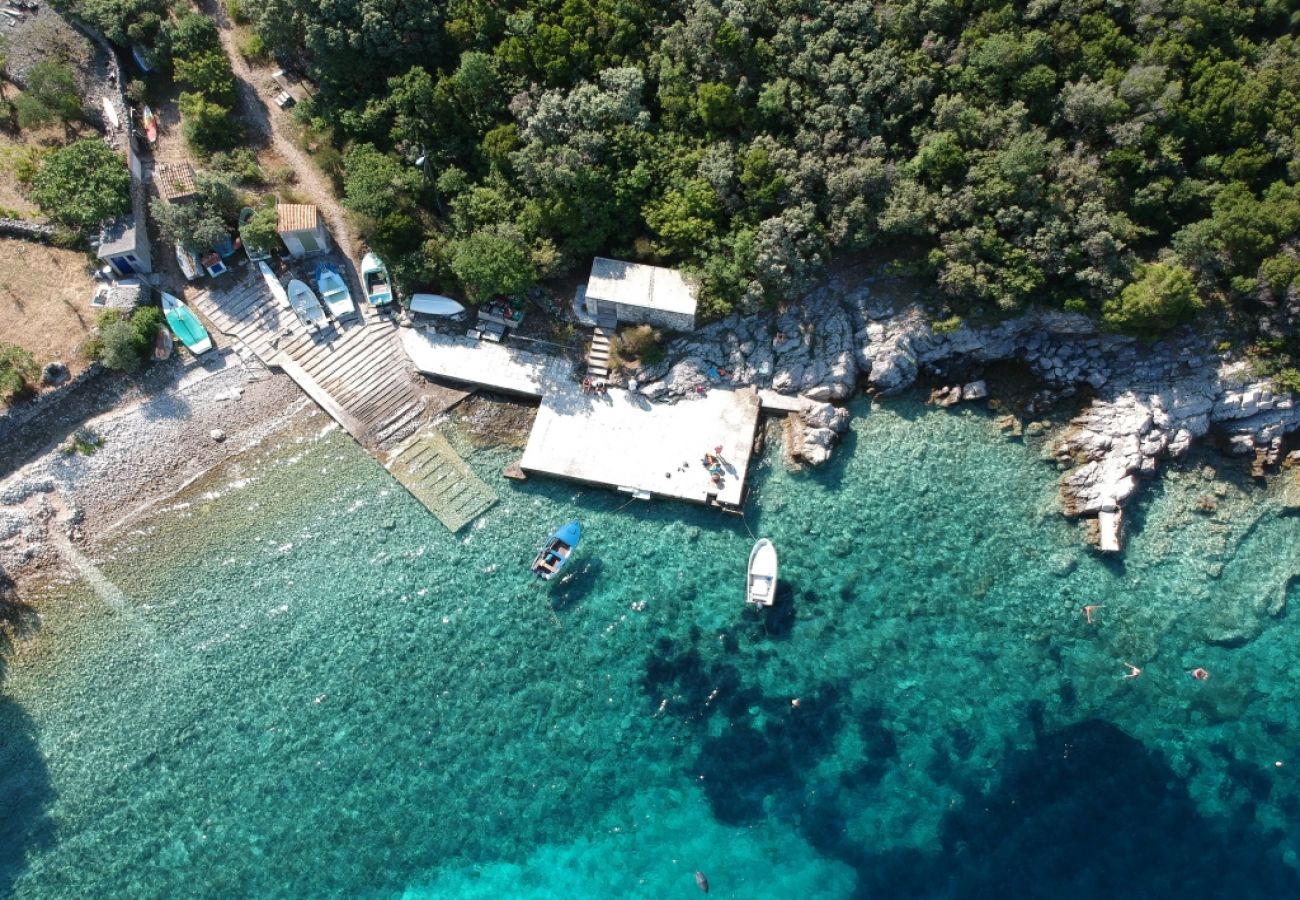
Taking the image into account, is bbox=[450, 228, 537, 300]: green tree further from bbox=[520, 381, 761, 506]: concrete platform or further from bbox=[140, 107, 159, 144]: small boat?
bbox=[140, 107, 159, 144]: small boat

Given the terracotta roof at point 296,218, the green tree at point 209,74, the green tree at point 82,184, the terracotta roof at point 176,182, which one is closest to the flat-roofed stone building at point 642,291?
the terracotta roof at point 296,218

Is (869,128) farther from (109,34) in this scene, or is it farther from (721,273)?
(109,34)

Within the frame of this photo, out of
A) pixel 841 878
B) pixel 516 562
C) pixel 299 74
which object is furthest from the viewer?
pixel 299 74

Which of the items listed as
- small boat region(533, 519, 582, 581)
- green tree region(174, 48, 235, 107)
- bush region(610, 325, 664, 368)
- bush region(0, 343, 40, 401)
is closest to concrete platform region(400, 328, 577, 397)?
bush region(610, 325, 664, 368)

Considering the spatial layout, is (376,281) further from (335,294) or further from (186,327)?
(186,327)

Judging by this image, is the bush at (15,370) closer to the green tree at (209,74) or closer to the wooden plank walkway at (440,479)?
the green tree at (209,74)

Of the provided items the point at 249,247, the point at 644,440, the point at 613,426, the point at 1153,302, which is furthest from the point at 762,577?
the point at 249,247

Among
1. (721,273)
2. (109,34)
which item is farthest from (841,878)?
(109,34)
